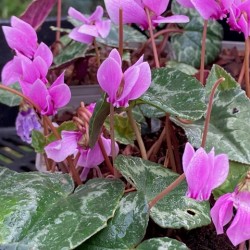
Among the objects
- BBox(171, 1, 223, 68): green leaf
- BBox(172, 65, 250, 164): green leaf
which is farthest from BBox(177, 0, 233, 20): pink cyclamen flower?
BBox(171, 1, 223, 68): green leaf

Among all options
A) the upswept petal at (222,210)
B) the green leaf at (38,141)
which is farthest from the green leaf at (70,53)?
the upswept petal at (222,210)

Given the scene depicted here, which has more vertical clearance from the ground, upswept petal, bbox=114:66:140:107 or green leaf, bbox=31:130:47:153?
upswept petal, bbox=114:66:140:107

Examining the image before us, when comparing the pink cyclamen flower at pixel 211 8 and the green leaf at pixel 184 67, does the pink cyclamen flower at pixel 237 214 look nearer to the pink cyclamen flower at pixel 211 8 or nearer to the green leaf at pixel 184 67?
the pink cyclamen flower at pixel 211 8

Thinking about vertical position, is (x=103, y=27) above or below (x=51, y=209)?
above

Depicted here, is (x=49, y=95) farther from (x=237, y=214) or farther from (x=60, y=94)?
(x=237, y=214)

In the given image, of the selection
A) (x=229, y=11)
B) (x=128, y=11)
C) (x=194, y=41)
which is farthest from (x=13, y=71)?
(x=194, y=41)

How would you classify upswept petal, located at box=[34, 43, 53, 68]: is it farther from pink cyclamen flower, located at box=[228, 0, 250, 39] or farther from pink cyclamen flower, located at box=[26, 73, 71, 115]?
pink cyclamen flower, located at box=[228, 0, 250, 39]
